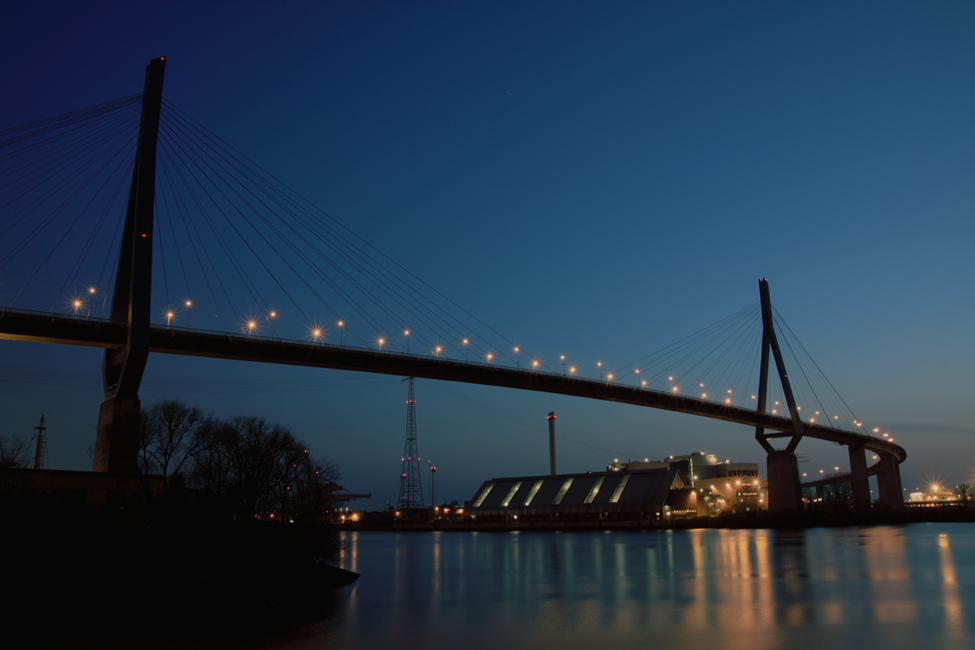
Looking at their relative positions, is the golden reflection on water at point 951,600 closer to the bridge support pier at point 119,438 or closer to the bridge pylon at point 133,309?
the bridge support pier at point 119,438

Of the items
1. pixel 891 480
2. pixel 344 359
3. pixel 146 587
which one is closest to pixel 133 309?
pixel 146 587

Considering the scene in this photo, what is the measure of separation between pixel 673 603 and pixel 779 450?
6167cm

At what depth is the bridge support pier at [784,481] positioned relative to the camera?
8188 cm

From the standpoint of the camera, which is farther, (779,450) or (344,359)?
(779,450)

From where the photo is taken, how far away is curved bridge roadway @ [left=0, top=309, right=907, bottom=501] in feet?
117

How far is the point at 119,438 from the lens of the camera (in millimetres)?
33781

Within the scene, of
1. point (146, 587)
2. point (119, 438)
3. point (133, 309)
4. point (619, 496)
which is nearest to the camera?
point (146, 587)

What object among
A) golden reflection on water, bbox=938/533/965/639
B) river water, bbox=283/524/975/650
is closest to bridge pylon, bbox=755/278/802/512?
river water, bbox=283/524/975/650

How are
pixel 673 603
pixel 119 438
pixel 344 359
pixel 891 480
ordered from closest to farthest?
pixel 673 603
pixel 119 438
pixel 344 359
pixel 891 480

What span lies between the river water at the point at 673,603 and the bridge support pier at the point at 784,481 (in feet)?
110

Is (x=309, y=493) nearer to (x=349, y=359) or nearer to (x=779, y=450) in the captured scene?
(x=349, y=359)

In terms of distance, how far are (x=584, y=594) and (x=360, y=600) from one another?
973 centimetres

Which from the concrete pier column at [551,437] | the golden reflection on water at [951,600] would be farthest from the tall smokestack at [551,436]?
the golden reflection on water at [951,600]

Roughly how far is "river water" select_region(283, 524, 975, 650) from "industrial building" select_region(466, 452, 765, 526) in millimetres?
51775
